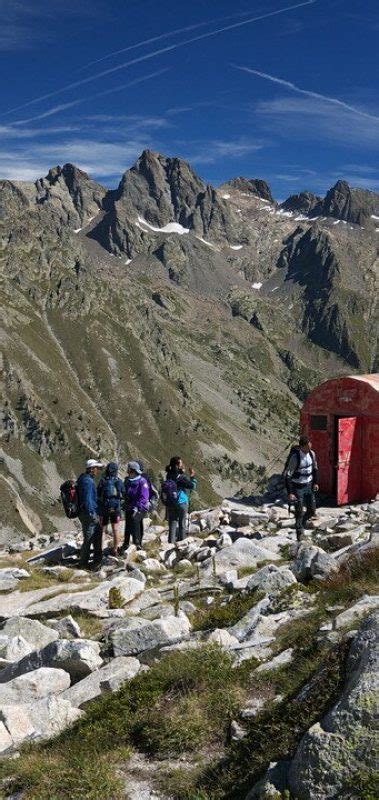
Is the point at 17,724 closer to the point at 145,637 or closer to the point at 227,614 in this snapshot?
the point at 145,637

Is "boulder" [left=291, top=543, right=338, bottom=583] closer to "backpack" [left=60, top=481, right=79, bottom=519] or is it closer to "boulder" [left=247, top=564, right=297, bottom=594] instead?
"boulder" [left=247, top=564, right=297, bottom=594]

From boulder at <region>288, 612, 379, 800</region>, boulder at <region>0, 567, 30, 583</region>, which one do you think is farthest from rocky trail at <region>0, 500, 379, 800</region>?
boulder at <region>0, 567, 30, 583</region>

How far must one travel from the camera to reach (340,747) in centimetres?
423

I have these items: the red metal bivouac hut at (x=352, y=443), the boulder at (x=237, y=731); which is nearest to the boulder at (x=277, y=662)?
the boulder at (x=237, y=731)

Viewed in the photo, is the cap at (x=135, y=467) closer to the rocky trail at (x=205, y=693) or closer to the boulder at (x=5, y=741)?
the rocky trail at (x=205, y=693)

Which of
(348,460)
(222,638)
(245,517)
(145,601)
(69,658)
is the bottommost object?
(245,517)

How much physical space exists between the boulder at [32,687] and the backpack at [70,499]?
10183 mm

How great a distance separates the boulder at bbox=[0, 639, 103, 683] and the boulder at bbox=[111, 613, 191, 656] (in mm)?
341

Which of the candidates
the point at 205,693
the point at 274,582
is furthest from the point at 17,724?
the point at 274,582

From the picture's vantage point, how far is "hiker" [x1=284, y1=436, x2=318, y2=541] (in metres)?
16.4

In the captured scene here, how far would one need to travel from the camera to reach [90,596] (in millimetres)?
12023

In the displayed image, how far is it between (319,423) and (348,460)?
2.30 metres

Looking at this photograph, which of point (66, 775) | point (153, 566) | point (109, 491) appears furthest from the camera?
point (109, 491)

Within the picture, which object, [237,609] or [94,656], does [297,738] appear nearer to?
[94,656]
